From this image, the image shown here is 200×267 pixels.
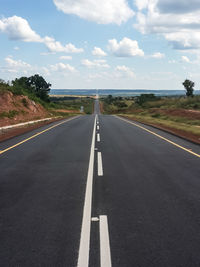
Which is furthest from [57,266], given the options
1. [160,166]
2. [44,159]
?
[44,159]

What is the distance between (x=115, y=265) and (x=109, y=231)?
3.06 ft

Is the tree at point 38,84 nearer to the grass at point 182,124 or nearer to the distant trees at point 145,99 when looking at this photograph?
the distant trees at point 145,99

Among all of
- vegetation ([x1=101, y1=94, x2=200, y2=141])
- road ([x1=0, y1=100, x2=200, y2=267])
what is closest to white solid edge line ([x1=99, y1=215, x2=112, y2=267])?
road ([x1=0, y1=100, x2=200, y2=267])

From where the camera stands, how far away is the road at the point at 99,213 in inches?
146

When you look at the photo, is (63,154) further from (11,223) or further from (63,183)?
(11,223)

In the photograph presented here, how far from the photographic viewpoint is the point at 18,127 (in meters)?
23.5

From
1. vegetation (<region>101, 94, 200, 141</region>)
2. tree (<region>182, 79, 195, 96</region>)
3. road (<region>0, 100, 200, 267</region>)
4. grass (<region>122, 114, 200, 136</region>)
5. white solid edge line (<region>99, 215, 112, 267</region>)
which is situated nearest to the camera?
white solid edge line (<region>99, 215, 112, 267</region>)

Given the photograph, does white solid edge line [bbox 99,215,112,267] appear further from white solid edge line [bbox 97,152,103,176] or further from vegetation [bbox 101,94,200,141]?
vegetation [bbox 101,94,200,141]

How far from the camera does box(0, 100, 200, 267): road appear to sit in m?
3.72

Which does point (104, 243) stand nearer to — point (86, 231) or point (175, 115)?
point (86, 231)

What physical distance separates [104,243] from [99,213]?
1133 mm

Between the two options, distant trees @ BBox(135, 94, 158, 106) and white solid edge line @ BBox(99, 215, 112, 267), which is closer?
white solid edge line @ BBox(99, 215, 112, 267)

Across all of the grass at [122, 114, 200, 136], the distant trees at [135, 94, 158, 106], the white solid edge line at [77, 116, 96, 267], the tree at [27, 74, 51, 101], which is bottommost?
the grass at [122, 114, 200, 136]

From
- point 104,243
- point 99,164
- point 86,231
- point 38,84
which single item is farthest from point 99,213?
point 38,84
